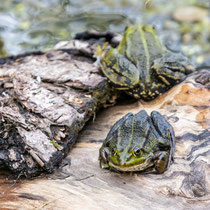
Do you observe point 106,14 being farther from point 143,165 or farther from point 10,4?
point 143,165

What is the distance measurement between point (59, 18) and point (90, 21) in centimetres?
78

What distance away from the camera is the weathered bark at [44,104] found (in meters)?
2.92

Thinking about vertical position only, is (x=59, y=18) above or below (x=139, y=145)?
above

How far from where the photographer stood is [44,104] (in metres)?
3.23

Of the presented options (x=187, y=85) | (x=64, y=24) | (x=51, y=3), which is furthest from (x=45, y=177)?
(x=51, y=3)

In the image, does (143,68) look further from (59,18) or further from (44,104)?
(59,18)

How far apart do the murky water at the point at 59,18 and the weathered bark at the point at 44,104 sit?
2.45 m

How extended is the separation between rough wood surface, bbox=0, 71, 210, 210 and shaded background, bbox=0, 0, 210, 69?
3.13 metres

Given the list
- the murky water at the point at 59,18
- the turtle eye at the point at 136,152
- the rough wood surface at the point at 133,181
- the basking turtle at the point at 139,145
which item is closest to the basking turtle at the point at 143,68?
the rough wood surface at the point at 133,181

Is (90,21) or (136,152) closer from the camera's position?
(136,152)

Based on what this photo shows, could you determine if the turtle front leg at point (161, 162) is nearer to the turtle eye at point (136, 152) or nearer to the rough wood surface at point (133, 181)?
the rough wood surface at point (133, 181)

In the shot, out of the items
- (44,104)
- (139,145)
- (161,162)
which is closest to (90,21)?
(44,104)

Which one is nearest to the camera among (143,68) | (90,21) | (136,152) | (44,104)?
(136,152)

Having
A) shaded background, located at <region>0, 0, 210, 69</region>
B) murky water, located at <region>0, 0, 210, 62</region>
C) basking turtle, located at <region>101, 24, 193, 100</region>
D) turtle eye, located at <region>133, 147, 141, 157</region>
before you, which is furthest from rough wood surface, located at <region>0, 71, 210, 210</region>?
murky water, located at <region>0, 0, 210, 62</region>
